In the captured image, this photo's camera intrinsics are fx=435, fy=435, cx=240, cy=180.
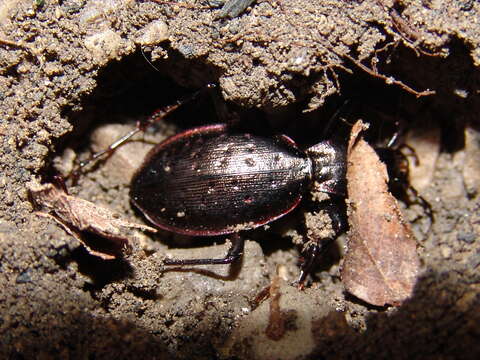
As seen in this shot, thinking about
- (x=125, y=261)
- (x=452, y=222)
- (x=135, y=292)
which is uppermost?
(x=452, y=222)

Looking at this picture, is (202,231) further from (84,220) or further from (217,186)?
(84,220)

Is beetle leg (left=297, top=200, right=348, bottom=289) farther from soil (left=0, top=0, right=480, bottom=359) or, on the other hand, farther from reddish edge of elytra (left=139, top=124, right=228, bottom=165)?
reddish edge of elytra (left=139, top=124, right=228, bottom=165)

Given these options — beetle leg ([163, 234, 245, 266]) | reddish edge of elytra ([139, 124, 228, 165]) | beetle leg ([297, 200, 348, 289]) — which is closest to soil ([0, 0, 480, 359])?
beetle leg ([163, 234, 245, 266])

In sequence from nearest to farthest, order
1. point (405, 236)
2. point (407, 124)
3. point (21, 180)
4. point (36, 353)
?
point (36, 353) → point (21, 180) → point (405, 236) → point (407, 124)

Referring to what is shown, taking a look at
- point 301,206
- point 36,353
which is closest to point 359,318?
point 301,206

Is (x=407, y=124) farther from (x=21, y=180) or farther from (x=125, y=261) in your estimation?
(x=21, y=180)

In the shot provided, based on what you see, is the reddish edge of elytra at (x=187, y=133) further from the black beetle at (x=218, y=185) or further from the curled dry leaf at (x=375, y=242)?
the curled dry leaf at (x=375, y=242)

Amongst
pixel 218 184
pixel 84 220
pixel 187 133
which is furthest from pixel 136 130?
pixel 84 220
